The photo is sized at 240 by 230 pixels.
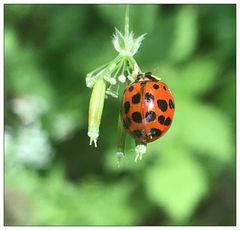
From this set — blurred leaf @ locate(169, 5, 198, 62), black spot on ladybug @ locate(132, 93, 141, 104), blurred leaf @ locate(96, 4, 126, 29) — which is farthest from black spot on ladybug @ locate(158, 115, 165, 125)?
blurred leaf @ locate(169, 5, 198, 62)

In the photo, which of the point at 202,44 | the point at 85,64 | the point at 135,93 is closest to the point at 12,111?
the point at 85,64

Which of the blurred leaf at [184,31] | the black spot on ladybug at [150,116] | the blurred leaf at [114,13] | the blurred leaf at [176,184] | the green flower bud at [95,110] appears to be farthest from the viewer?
the blurred leaf at [184,31]

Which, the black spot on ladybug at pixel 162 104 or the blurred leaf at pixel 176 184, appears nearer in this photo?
the black spot on ladybug at pixel 162 104

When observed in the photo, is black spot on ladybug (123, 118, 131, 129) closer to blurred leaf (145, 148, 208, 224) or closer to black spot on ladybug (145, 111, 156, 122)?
black spot on ladybug (145, 111, 156, 122)

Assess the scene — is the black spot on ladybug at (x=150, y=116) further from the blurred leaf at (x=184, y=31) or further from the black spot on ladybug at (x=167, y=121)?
the blurred leaf at (x=184, y=31)

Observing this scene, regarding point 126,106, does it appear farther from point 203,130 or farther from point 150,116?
point 203,130

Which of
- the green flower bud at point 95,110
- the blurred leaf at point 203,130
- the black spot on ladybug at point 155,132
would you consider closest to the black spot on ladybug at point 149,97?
the black spot on ladybug at point 155,132
